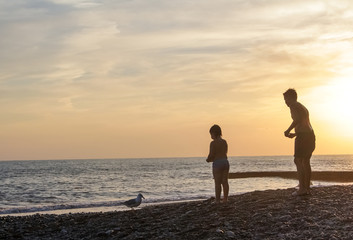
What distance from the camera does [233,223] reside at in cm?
1105

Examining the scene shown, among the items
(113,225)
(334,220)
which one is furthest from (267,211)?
(113,225)

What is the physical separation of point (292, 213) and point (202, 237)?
246 cm

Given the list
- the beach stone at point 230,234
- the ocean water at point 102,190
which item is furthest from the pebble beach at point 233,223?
the ocean water at point 102,190

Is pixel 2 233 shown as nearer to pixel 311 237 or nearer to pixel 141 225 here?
pixel 141 225

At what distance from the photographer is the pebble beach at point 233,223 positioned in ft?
32.7

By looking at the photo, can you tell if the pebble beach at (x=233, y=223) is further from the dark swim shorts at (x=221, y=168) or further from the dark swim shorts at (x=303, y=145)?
the dark swim shorts at (x=303, y=145)

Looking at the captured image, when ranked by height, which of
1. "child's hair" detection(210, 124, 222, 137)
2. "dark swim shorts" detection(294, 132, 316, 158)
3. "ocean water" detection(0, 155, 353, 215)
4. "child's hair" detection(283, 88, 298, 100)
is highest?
"child's hair" detection(283, 88, 298, 100)

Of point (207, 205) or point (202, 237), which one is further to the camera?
point (207, 205)

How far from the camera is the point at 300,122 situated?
12969mm

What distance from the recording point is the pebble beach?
392 inches

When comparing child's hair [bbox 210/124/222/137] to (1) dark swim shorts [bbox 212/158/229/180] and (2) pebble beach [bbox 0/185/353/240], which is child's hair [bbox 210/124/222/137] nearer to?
(1) dark swim shorts [bbox 212/158/229/180]

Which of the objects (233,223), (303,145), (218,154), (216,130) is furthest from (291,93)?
(233,223)

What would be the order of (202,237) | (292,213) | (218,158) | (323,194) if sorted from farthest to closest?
(323,194) < (218,158) < (292,213) < (202,237)

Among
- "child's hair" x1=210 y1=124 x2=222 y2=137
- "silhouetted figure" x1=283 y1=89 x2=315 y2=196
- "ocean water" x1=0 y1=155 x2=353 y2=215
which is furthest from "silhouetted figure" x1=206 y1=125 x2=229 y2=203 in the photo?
"ocean water" x1=0 y1=155 x2=353 y2=215
